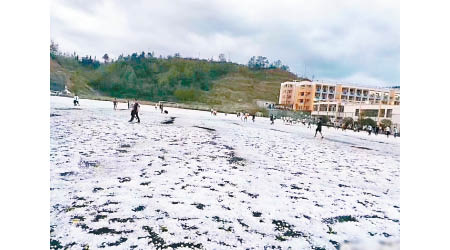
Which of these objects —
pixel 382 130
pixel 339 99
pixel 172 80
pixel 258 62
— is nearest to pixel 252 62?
pixel 258 62

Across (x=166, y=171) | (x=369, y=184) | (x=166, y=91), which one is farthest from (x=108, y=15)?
(x=369, y=184)

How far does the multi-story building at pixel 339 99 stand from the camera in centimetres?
205

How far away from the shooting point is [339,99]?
6.86 feet

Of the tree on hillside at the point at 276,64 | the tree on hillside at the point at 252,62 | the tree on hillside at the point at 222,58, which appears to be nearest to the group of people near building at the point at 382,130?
the tree on hillside at the point at 276,64

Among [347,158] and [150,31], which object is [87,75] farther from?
[347,158]

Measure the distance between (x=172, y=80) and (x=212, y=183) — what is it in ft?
2.42

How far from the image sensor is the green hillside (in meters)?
1.87

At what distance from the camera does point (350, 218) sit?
5.22 feet

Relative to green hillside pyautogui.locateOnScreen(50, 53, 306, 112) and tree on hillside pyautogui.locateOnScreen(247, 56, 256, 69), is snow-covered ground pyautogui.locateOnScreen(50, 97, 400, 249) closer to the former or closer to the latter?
green hillside pyautogui.locateOnScreen(50, 53, 306, 112)

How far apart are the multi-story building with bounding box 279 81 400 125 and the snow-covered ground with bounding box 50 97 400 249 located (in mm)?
164

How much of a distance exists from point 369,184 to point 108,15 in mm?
2130
